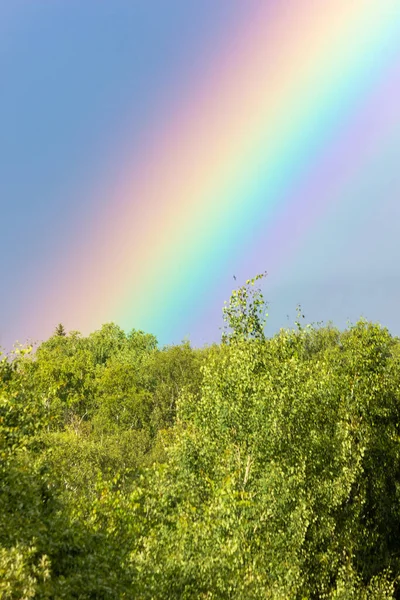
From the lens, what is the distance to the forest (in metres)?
16.3

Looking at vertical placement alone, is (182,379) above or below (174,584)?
above

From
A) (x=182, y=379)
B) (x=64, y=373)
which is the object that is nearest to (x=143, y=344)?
(x=182, y=379)

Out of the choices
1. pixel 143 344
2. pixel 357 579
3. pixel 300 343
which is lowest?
pixel 357 579

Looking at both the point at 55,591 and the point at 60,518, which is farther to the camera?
the point at 60,518

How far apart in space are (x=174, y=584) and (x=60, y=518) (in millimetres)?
4772

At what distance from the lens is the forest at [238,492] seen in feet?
53.5

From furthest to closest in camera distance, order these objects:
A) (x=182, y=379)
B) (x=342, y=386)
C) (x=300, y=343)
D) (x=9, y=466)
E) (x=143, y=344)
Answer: (x=143, y=344) → (x=182, y=379) → (x=342, y=386) → (x=300, y=343) → (x=9, y=466)

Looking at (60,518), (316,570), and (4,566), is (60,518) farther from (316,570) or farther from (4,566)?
(316,570)

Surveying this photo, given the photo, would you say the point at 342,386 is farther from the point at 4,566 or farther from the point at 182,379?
the point at 182,379

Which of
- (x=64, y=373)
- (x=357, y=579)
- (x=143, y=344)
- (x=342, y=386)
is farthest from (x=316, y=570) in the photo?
(x=143, y=344)

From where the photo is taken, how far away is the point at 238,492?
22.0 m

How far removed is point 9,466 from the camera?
16469 mm

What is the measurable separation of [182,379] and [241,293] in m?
86.3

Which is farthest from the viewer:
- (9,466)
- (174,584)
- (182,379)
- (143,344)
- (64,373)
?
(143,344)
